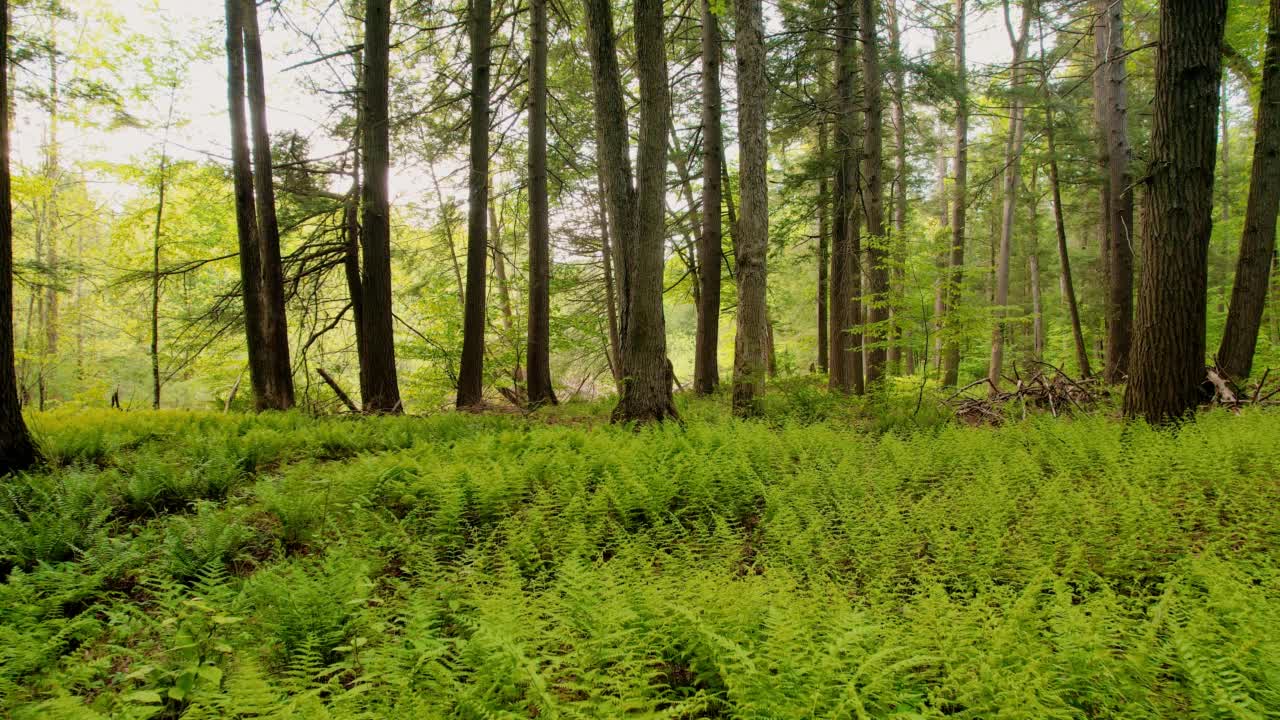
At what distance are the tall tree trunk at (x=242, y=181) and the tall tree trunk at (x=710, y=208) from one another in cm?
791

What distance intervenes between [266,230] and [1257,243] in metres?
15.0

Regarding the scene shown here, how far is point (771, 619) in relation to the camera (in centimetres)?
235

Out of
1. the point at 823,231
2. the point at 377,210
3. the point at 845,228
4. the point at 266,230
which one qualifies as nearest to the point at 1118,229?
the point at 845,228

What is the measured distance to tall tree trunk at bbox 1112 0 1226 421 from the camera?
579 cm

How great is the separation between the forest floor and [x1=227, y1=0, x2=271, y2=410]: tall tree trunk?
315 cm

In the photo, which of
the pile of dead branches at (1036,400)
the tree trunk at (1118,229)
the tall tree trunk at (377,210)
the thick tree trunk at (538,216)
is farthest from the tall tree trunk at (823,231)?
the tall tree trunk at (377,210)

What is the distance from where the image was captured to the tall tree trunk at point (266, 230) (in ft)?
29.2

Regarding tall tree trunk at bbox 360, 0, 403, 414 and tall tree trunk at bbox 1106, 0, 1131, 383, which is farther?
tall tree trunk at bbox 1106, 0, 1131, 383

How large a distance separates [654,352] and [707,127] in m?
5.82

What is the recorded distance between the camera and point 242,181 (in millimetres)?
8891

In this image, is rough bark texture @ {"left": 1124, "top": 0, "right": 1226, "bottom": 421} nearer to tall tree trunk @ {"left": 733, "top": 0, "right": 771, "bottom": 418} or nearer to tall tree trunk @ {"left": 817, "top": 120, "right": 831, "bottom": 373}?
tall tree trunk @ {"left": 733, "top": 0, "right": 771, "bottom": 418}

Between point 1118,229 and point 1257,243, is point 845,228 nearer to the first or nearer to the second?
point 1118,229

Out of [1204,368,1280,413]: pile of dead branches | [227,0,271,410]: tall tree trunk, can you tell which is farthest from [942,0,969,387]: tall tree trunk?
[227,0,271,410]: tall tree trunk

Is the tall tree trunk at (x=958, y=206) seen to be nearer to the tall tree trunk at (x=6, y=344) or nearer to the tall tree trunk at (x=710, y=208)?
the tall tree trunk at (x=710, y=208)
